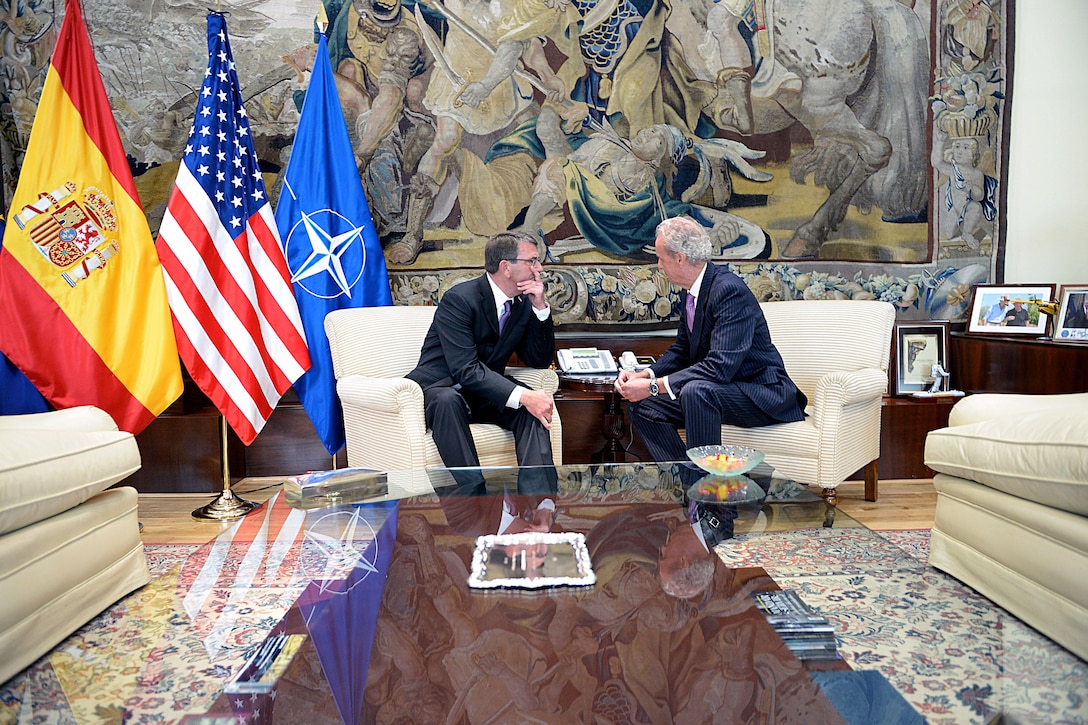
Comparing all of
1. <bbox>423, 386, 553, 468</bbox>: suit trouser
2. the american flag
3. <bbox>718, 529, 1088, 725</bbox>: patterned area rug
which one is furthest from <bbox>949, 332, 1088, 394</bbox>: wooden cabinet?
the american flag

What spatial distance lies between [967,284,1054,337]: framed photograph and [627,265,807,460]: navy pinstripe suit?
193 centimetres

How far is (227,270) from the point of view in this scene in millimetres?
4188

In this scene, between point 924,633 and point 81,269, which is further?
point 81,269

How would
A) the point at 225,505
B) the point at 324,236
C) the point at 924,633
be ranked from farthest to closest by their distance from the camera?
1. the point at 324,236
2. the point at 225,505
3. the point at 924,633

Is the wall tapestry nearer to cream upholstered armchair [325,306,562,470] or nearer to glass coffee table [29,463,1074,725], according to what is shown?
cream upholstered armchair [325,306,562,470]

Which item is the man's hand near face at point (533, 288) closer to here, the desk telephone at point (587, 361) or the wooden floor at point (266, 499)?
the desk telephone at point (587, 361)

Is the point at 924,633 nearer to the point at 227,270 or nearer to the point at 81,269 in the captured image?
the point at 227,270

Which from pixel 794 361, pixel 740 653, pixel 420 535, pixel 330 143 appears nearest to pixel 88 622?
pixel 420 535

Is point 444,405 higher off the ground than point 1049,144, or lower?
lower

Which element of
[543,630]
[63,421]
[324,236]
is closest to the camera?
[543,630]

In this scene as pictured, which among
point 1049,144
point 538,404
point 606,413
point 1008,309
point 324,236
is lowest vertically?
point 606,413

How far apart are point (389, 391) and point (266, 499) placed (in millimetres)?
1270

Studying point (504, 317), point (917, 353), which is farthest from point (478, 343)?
point (917, 353)

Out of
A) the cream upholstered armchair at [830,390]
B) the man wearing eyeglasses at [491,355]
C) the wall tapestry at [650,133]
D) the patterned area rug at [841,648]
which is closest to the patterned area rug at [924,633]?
the patterned area rug at [841,648]
